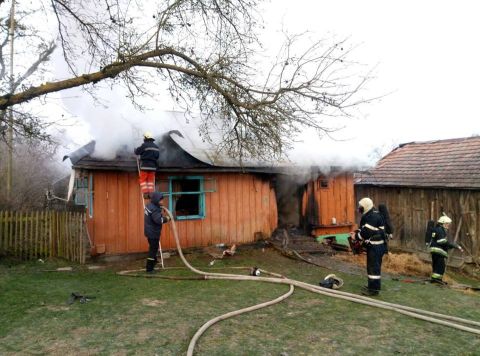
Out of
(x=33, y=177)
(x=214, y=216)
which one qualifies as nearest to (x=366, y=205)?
(x=214, y=216)

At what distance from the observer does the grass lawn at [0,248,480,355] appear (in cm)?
438

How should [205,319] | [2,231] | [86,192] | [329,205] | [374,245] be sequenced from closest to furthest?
[205,319] < [374,245] < [2,231] < [86,192] < [329,205]

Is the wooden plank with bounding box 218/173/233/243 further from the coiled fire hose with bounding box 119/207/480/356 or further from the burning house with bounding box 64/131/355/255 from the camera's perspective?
the coiled fire hose with bounding box 119/207/480/356

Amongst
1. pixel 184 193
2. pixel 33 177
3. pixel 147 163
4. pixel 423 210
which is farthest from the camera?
pixel 33 177

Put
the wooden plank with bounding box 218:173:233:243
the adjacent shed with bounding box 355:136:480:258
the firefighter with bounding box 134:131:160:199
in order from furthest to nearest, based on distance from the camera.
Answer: the adjacent shed with bounding box 355:136:480:258
the wooden plank with bounding box 218:173:233:243
the firefighter with bounding box 134:131:160:199

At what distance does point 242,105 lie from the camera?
24.4 ft

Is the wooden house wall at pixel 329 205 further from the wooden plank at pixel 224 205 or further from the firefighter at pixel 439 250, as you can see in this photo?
the firefighter at pixel 439 250

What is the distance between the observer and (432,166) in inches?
707

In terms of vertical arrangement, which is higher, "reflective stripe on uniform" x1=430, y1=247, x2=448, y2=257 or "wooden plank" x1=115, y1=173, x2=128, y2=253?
"wooden plank" x1=115, y1=173, x2=128, y2=253

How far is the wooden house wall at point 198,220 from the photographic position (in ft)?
30.2

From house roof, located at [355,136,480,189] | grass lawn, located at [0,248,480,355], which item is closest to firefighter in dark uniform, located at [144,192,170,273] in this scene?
grass lawn, located at [0,248,480,355]

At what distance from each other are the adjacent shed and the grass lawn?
837 centimetres

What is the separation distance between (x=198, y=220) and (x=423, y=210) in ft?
38.9

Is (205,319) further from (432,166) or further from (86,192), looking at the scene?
(432,166)
